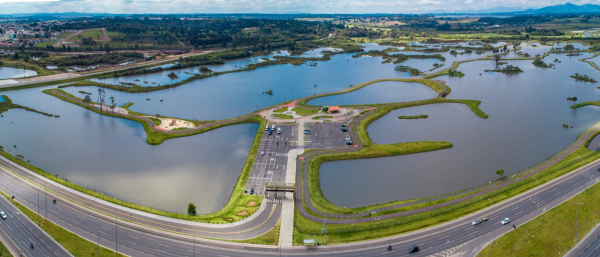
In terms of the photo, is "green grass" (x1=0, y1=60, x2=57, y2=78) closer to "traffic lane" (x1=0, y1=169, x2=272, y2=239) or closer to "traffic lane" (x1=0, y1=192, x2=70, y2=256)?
"traffic lane" (x1=0, y1=169, x2=272, y2=239)

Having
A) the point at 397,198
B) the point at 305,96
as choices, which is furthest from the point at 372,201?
the point at 305,96

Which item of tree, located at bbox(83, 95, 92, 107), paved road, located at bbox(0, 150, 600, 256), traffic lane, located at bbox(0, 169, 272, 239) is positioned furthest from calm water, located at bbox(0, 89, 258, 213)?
paved road, located at bbox(0, 150, 600, 256)

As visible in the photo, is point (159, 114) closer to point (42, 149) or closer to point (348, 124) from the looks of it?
point (42, 149)

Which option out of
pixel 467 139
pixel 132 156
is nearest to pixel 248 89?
pixel 132 156

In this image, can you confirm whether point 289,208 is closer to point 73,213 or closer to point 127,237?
point 127,237

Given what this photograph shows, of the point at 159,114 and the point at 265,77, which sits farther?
the point at 265,77

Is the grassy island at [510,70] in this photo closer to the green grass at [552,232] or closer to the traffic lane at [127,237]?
the green grass at [552,232]
